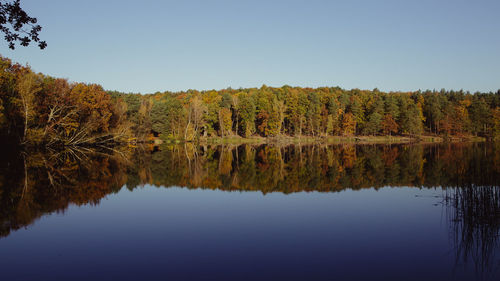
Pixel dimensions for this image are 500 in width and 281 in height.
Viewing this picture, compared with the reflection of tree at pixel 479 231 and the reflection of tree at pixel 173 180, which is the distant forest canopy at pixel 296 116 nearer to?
the reflection of tree at pixel 173 180

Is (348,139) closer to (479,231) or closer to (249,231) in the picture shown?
(479,231)

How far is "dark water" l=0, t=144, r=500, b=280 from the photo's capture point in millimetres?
6922

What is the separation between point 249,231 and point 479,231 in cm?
624

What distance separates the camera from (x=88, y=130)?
48250 millimetres

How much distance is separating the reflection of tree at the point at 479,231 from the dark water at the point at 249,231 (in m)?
0.04

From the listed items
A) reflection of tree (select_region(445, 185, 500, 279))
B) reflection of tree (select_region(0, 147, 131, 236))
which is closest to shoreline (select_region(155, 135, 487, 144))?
reflection of tree (select_region(0, 147, 131, 236))

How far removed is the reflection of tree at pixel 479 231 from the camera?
723 cm

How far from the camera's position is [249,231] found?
9.77 metres

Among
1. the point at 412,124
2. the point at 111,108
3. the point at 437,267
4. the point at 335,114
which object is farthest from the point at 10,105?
the point at 412,124

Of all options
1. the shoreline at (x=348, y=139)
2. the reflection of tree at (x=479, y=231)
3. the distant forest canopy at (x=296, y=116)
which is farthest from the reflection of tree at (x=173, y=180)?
the shoreline at (x=348, y=139)

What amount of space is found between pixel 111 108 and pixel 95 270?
54252 millimetres

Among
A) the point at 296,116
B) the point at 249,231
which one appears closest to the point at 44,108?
the point at 249,231

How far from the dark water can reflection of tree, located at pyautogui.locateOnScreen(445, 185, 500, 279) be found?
0.04 meters

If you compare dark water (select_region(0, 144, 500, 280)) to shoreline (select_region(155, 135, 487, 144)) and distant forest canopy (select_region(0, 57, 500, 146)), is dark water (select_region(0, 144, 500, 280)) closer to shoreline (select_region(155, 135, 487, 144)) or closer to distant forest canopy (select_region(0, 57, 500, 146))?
distant forest canopy (select_region(0, 57, 500, 146))
